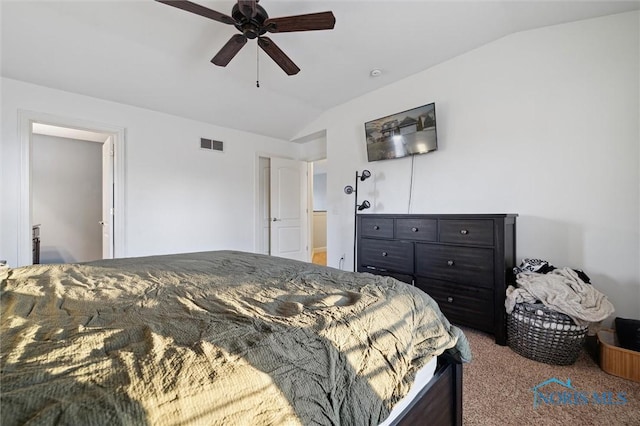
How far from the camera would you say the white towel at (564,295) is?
1798 mm

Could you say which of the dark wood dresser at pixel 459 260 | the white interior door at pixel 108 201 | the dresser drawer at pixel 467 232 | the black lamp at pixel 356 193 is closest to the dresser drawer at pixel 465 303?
the dark wood dresser at pixel 459 260

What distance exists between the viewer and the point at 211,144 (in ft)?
13.6

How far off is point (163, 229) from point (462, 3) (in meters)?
4.06

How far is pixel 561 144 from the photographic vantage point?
228 cm

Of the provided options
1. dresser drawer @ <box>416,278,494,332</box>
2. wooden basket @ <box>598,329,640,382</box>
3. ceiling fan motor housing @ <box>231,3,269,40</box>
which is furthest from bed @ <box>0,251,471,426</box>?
ceiling fan motor housing @ <box>231,3,269,40</box>

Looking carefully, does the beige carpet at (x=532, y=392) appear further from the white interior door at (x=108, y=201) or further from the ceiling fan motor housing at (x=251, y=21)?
the white interior door at (x=108, y=201)

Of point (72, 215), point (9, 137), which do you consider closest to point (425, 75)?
point (9, 137)

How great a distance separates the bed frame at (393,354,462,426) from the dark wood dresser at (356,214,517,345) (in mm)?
1252

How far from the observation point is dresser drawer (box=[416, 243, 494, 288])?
224 centimetres

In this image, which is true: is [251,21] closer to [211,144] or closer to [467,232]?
[467,232]

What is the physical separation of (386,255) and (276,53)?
2.19 metres

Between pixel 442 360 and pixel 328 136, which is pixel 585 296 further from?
pixel 328 136

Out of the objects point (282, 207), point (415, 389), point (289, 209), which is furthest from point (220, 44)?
point (415, 389)

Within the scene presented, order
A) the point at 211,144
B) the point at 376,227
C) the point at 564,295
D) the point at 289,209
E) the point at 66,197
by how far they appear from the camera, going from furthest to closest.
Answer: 1. the point at 289,209
2. the point at 66,197
3. the point at 211,144
4. the point at 376,227
5. the point at 564,295
